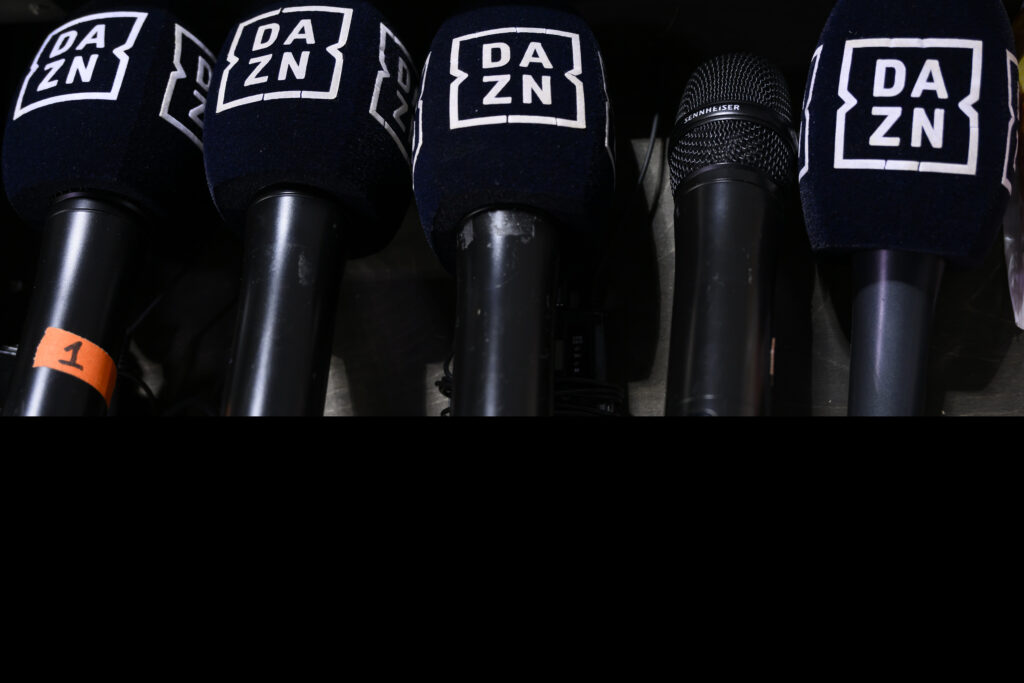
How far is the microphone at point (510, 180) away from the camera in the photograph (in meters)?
0.62

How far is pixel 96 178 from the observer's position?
72 centimetres

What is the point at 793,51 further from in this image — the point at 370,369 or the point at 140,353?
the point at 140,353

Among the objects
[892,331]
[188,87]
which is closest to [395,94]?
[188,87]

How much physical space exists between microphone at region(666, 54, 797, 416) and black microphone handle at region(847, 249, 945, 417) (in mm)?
59

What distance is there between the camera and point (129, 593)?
0.50 meters

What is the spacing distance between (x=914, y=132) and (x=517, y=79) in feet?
0.88

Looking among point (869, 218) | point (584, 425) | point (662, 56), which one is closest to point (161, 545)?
point (584, 425)

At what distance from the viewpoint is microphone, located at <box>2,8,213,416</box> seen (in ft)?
2.22

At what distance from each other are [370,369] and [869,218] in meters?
0.45

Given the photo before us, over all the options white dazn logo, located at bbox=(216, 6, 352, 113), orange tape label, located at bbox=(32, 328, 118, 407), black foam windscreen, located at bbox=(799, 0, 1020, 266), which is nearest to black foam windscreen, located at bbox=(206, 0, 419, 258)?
white dazn logo, located at bbox=(216, 6, 352, 113)

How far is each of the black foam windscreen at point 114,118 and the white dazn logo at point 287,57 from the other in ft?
0.19

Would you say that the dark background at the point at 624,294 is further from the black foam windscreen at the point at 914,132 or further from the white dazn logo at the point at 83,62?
the black foam windscreen at the point at 914,132

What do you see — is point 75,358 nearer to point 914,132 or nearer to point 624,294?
point 624,294

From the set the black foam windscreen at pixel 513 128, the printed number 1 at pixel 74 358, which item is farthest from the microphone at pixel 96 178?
the black foam windscreen at pixel 513 128
